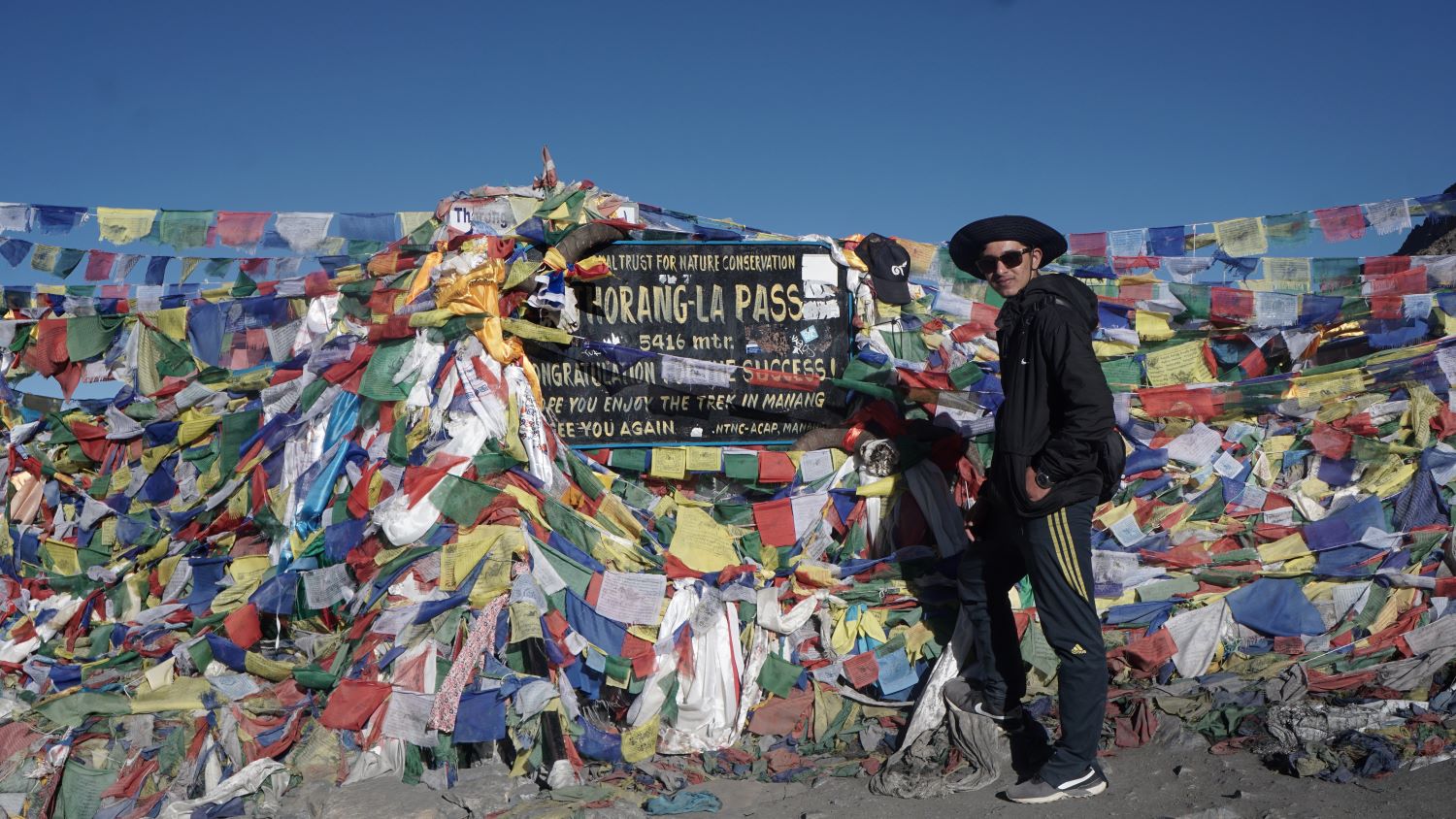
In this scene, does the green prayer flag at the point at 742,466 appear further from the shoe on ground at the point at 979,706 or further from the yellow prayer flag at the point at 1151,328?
the yellow prayer flag at the point at 1151,328

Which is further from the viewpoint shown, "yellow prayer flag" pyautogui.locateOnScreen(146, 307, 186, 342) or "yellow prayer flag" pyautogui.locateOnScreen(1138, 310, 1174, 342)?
"yellow prayer flag" pyautogui.locateOnScreen(146, 307, 186, 342)

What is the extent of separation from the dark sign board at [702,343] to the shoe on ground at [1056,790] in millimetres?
2936

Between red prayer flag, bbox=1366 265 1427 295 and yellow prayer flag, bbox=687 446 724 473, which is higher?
red prayer flag, bbox=1366 265 1427 295

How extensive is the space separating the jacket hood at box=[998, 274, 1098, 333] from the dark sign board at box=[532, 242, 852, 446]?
2430 millimetres

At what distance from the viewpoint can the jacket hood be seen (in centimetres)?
434

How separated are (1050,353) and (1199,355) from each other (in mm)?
3441

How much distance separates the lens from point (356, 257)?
7473 mm

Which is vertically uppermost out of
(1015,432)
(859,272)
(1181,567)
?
(859,272)

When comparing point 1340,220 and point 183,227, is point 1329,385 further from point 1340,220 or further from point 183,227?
point 183,227

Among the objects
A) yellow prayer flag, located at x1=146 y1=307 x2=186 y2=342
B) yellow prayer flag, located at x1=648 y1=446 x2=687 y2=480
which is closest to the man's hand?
yellow prayer flag, located at x1=648 y1=446 x2=687 y2=480

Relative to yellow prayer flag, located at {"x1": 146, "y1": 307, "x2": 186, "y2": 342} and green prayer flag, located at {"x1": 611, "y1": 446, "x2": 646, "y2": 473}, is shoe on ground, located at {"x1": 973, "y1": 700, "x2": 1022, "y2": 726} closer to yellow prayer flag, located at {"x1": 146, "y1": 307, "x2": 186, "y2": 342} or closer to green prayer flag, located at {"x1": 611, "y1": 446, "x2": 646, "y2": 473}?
green prayer flag, located at {"x1": 611, "y1": 446, "x2": 646, "y2": 473}

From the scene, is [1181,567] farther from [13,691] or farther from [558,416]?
[13,691]

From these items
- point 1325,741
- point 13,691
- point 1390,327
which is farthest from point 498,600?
point 1390,327

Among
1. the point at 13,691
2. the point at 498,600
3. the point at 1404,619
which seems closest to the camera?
the point at 498,600
